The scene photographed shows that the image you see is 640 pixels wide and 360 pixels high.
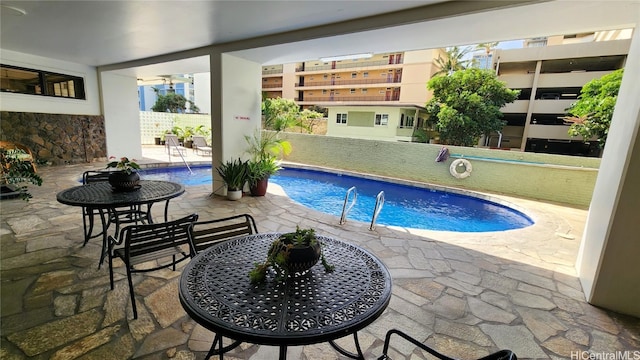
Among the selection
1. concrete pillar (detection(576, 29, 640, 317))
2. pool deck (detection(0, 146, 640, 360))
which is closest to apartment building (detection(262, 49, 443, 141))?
concrete pillar (detection(576, 29, 640, 317))

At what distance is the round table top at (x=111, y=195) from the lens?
2465 millimetres

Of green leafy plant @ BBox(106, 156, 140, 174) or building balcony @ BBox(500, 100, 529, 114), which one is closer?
green leafy plant @ BBox(106, 156, 140, 174)

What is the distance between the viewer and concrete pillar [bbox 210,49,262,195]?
5004 mm

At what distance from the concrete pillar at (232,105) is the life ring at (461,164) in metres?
5.78

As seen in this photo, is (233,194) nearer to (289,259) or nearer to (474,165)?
(289,259)

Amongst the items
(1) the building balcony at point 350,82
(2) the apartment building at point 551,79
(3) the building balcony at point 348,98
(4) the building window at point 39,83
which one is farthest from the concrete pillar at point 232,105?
(1) the building balcony at point 350,82

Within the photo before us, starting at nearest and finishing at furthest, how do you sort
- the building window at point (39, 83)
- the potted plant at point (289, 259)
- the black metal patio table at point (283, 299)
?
the black metal patio table at point (283, 299)
the potted plant at point (289, 259)
the building window at point (39, 83)

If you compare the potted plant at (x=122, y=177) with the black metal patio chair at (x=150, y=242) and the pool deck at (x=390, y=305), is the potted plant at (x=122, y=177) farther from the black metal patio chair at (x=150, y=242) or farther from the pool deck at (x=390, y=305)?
the black metal patio chair at (x=150, y=242)

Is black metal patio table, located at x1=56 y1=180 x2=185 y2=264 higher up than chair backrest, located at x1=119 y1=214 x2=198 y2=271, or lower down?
higher up

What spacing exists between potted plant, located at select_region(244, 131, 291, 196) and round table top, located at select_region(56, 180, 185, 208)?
222cm

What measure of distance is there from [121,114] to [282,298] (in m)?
9.72

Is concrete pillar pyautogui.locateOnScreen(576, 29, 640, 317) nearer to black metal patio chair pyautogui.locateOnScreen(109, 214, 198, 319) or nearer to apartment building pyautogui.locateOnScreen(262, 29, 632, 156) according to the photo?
black metal patio chair pyautogui.locateOnScreen(109, 214, 198, 319)

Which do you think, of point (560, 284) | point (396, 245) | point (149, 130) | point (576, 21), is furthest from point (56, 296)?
point (149, 130)

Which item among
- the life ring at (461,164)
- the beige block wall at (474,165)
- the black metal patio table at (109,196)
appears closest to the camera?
the black metal patio table at (109,196)
